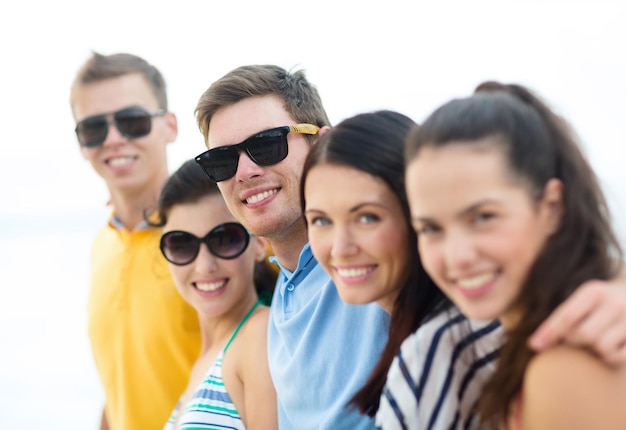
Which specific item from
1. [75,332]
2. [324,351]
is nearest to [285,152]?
[324,351]

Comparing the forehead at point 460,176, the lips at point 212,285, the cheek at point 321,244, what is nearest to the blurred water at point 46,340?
the lips at point 212,285

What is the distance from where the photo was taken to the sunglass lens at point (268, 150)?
295cm

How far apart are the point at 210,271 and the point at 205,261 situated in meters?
0.05

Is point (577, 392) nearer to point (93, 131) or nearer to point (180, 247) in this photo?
point (180, 247)

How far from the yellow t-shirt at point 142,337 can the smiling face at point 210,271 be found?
371mm

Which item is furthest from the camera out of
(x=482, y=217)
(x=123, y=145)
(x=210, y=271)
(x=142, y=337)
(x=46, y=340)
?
(x=46, y=340)

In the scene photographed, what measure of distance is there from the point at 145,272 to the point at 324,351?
1593mm

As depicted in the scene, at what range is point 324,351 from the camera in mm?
2549

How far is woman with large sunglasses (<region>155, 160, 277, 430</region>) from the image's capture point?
309 cm

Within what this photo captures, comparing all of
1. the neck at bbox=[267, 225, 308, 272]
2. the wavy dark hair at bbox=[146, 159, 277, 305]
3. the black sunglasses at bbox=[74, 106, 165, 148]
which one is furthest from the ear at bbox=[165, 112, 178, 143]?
the neck at bbox=[267, 225, 308, 272]

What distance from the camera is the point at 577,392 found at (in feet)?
5.05

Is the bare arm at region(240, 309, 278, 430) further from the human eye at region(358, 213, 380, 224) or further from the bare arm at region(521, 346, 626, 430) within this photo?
the bare arm at region(521, 346, 626, 430)

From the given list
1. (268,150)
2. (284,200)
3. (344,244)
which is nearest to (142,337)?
(284,200)

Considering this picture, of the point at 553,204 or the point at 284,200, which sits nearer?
the point at 553,204
